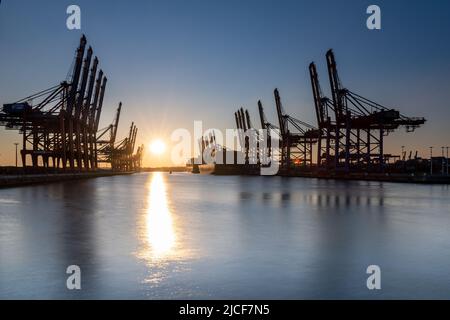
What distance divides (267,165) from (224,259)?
128m

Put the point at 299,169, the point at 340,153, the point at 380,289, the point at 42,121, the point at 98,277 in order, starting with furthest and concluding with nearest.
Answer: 1. the point at 299,169
2. the point at 340,153
3. the point at 42,121
4. the point at 98,277
5. the point at 380,289

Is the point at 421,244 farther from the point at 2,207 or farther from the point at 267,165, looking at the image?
the point at 267,165

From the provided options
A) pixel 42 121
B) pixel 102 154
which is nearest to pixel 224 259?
pixel 42 121

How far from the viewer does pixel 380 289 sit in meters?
7.61

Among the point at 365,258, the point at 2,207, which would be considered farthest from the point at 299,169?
the point at 365,258

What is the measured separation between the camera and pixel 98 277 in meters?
8.20

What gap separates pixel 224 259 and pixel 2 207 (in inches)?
640

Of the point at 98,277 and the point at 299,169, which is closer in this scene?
the point at 98,277

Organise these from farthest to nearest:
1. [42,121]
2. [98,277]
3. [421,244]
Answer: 1. [42,121]
2. [421,244]
3. [98,277]
